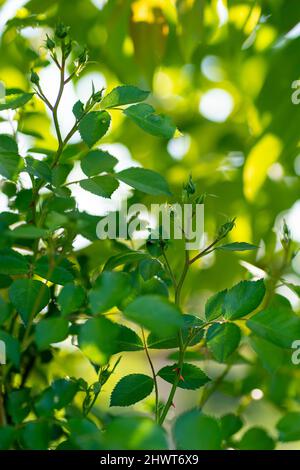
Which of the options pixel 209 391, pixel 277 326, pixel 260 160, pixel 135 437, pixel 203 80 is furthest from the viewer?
pixel 203 80

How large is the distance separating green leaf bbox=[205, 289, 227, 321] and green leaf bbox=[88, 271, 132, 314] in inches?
4.6

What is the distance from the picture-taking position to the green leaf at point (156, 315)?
411 mm

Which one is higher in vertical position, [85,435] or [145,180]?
[145,180]

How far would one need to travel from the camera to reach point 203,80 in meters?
1.31

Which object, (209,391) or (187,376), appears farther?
(209,391)

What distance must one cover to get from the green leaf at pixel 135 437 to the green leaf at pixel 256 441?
36cm

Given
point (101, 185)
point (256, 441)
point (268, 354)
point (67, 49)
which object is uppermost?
point (67, 49)

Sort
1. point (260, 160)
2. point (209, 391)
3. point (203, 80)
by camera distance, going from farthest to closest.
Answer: point (203, 80)
point (260, 160)
point (209, 391)

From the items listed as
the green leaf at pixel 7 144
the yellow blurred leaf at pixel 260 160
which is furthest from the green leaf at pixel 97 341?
the yellow blurred leaf at pixel 260 160

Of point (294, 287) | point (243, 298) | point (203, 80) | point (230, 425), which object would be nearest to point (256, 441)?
point (230, 425)

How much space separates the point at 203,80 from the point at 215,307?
2.77 feet

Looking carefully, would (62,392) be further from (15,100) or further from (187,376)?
(15,100)

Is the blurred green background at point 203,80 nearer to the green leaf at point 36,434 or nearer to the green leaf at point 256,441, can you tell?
the green leaf at point 256,441
